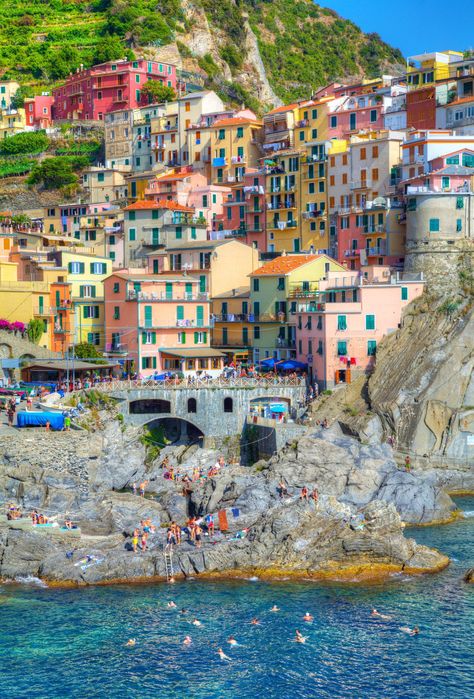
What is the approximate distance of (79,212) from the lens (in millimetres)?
110750

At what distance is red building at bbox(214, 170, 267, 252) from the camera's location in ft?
320

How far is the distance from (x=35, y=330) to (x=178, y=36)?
213 feet

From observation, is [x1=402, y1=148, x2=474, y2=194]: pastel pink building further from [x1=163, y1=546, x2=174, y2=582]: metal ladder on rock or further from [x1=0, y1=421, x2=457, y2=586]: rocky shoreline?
[x1=163, y1=546, x2=174, y2=582]: metal ladder on rock

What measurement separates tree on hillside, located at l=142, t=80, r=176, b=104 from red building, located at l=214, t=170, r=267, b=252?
25.1 m

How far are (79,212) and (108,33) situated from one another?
41.3 metres

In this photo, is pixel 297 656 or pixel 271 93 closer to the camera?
pixel 297 656

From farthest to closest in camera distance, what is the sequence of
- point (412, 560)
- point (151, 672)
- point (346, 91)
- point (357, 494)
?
point (346, 91) → point (357, 494) → point (412, 560) → point (151, 672)

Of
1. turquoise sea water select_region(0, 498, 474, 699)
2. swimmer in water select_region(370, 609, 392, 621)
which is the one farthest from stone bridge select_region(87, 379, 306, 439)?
swimmer in water select_region(370, 609, 392, 621)

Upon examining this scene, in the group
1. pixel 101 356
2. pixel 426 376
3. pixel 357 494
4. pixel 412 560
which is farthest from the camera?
pixel 101 356

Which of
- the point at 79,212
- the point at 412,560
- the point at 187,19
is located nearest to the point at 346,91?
the point at 79,212

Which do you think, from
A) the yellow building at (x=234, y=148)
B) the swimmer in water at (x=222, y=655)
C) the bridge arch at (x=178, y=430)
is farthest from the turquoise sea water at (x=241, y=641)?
the yellow building at (x=234, y=148)

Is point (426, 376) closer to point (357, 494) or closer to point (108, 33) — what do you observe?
point (357, 494)

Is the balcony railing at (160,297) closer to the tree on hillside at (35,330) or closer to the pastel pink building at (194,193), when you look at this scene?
the tree on hillside at (35,330)

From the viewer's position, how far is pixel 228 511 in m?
58.2
